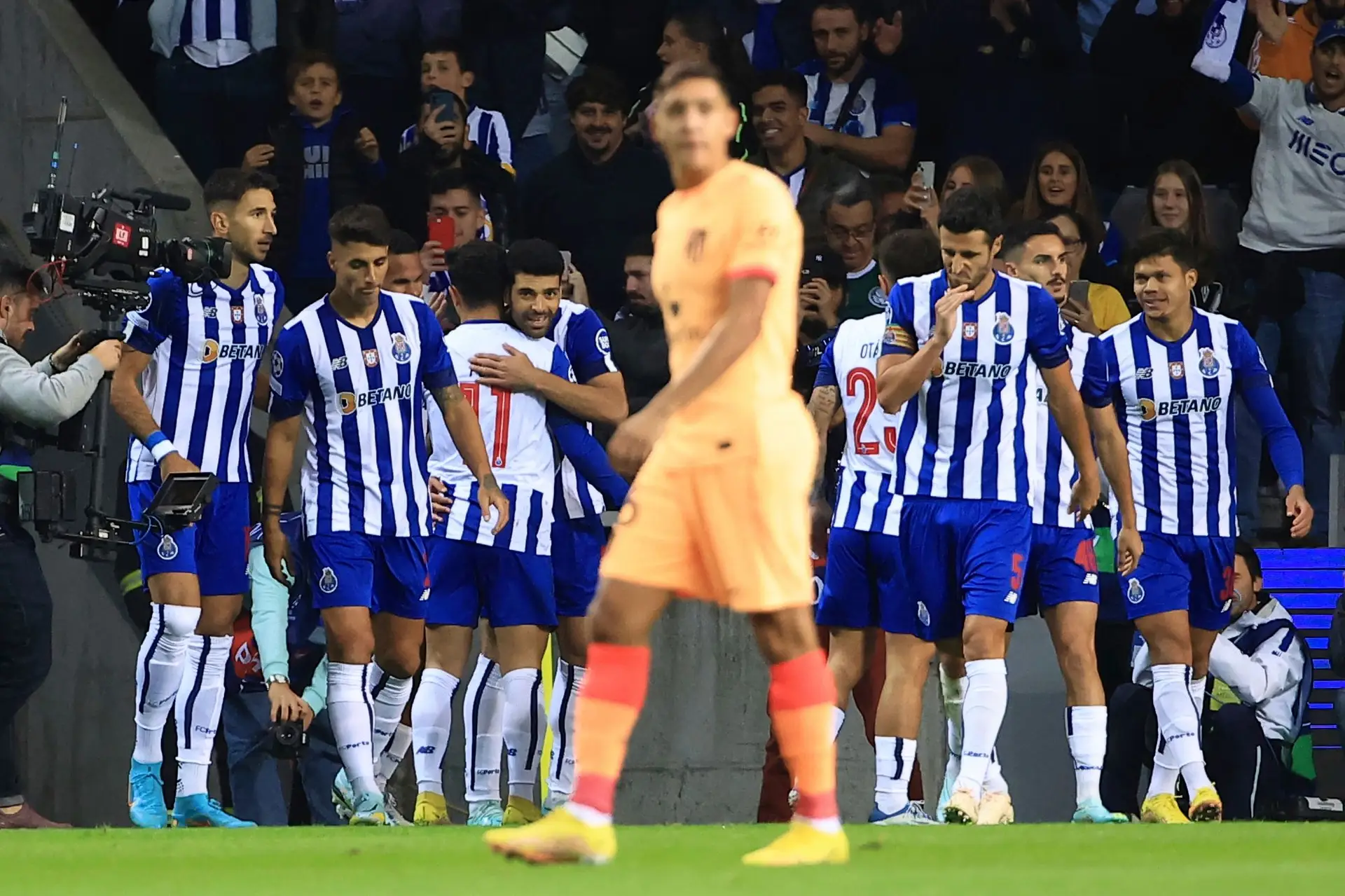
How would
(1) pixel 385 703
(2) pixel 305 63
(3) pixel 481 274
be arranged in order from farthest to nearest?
(2) pixel 305 63, (1) pixel 385 703, (3) pixel 481 274

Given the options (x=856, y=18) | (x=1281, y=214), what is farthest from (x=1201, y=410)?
(x=856, y=18)

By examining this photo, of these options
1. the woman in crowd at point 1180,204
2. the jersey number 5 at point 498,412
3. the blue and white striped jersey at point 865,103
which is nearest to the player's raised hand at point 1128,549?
the jersey number 5 at point 498,412

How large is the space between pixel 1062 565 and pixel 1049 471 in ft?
1.32

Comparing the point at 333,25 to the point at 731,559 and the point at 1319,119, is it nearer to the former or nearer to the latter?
the point at 1319,119

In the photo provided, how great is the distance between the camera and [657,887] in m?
5.27

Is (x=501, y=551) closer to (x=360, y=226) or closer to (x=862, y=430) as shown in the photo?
(x=360, y=226)

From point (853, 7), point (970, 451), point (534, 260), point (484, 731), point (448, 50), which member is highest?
point (853, 7)

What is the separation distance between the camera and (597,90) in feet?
42.9

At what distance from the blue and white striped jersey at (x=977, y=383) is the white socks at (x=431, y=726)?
219 cm

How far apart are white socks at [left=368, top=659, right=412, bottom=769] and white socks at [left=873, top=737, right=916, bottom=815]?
7.18 feet

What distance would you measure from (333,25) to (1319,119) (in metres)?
6.19

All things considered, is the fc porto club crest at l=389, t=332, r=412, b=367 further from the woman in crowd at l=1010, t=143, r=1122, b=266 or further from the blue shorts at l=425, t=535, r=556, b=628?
the woman in crowd at l=1010, t=143, r=1122, b=266

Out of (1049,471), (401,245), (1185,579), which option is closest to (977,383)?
(1049,471)

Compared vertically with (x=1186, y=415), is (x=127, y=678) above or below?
below
